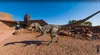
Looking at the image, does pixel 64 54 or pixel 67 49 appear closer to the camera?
pixel 64 54

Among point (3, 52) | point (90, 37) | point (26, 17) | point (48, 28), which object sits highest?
point (26, 17)

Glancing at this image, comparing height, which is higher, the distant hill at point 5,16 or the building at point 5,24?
the distant hill at point 5,16

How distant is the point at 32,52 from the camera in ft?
26.5

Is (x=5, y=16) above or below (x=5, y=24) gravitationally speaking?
above

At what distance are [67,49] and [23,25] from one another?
72.1 feet

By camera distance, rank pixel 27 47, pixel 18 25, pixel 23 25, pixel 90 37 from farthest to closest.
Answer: pixel 23 25 < pixel 18 25 < pixel 90 37 < pixel 27 47

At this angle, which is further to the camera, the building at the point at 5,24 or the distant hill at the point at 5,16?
the distant hill at the point at 5,16

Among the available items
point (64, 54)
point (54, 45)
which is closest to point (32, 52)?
point (54, 45)

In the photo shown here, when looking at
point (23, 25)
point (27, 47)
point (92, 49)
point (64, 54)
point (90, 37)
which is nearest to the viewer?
point (64, 54)

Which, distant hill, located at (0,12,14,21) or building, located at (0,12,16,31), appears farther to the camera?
distant hill, located at (0,12,14,21)

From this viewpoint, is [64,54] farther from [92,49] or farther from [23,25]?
[23,25]

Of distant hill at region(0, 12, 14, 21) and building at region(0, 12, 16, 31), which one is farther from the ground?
distant hill at region(0, 12, 14, 21)

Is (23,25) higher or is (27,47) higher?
(23,25)

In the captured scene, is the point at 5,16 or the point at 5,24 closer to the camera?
the point at 5,24
